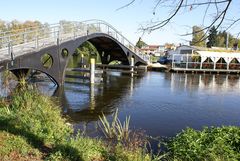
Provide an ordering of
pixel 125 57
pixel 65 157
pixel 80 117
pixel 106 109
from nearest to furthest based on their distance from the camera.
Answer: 1. pixel 65 157
2. pixel 80 117
3. pixel 106 109
4. pixel 125 57

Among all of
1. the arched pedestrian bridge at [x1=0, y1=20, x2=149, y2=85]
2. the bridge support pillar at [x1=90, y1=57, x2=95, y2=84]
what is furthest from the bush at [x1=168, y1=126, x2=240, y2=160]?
the bridge support pillar at [x1=90, y1=57, x2=95, y2=84]

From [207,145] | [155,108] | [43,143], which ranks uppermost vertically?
[43,143]

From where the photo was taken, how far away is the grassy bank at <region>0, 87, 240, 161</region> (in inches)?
313

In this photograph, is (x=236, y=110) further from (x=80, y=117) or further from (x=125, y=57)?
(x=125, y=57)

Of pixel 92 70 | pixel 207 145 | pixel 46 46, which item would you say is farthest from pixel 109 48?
pixel 207 145

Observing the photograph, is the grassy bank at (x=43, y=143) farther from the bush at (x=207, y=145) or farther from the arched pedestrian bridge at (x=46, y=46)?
the arched pedestrian bridge at (x=46, y=46)

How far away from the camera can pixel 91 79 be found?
99.3 ft

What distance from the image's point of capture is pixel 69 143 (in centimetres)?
876

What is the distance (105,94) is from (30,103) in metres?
12.4

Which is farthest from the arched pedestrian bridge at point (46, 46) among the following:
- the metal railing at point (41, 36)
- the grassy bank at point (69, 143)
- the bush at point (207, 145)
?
the bush at point (207, 145)

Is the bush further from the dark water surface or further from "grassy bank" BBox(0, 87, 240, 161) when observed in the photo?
the dark water surface

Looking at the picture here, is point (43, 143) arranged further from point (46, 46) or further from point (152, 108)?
point (46, 46)

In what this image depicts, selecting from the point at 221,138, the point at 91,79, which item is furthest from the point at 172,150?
the point at 91,79

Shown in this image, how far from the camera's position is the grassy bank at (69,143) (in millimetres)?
7941
